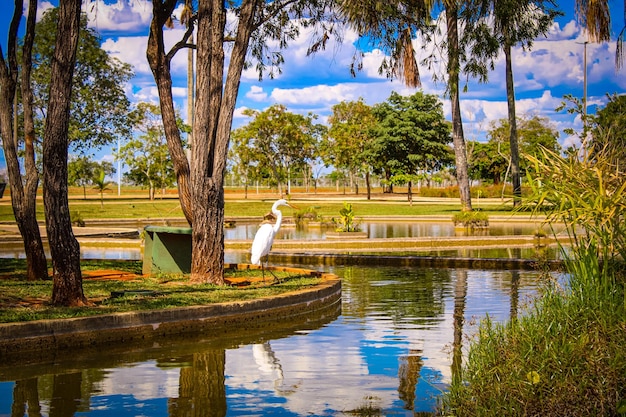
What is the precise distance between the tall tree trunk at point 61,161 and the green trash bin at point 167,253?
4079mm

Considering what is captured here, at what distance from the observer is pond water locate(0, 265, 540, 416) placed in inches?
255

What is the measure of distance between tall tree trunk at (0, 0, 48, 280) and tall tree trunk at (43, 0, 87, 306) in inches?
123

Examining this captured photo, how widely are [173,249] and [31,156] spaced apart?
9.54 ft

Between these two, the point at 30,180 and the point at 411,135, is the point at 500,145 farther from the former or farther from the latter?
the point at 30,180

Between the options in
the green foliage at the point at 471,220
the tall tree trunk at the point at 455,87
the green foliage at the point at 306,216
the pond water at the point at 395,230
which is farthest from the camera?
the green foliage at the point at 306,216

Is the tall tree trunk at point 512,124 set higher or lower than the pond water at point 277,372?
higher

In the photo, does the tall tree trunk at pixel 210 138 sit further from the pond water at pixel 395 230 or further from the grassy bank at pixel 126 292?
the pond water at pixel 395 230

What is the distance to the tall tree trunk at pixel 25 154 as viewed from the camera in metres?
12.6

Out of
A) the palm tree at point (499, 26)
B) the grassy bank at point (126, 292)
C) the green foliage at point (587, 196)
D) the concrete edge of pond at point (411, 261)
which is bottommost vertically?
the concrete edge of pond at point (411, 261)

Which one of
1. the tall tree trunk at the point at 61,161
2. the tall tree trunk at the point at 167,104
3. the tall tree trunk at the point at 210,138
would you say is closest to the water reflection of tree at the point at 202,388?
the tall tree trunk at the point at 61,161

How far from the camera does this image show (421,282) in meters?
14.5

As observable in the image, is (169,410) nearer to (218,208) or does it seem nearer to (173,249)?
(218,208)

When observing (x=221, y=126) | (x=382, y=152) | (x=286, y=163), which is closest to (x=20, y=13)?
(x=221, y=126)

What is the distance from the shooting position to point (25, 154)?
42.0ft
